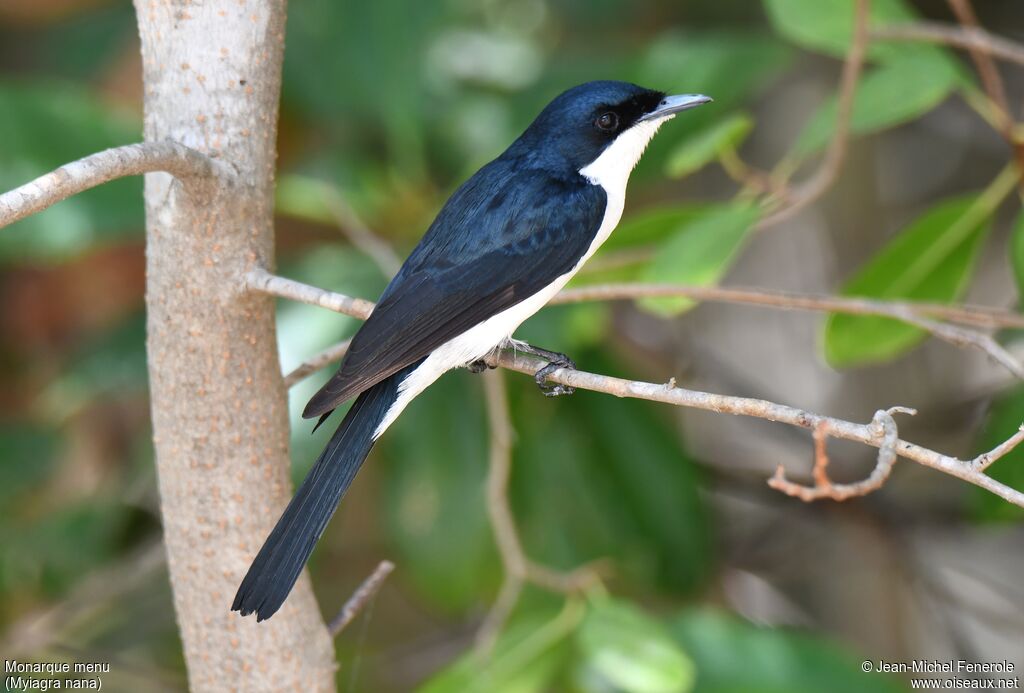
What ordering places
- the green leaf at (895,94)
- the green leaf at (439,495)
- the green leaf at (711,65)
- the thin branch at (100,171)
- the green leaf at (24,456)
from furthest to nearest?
the green leaf at (24,456) < the green leaf at (439,495) < the green leaf at (711,65) < the green leaf at (895,94) < the thin branch at (100,171)

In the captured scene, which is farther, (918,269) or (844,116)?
(918,269)

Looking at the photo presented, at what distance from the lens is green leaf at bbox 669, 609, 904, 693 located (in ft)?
9.32

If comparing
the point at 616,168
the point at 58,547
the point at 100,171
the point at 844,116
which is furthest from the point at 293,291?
the point at 58,547

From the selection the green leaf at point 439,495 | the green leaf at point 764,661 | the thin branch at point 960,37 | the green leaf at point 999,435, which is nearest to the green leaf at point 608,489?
the green leaf at point 439,495

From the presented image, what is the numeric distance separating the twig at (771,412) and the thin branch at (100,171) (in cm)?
23

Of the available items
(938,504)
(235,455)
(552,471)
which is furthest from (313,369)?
(938,504)

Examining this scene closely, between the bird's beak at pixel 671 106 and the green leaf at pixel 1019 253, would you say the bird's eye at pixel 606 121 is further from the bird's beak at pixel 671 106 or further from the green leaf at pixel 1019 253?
the green leaf at pixel 1019 253

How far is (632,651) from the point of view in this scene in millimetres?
2412

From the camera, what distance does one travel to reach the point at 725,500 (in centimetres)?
516

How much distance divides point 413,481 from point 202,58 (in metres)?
1.81

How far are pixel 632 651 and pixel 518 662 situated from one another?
30cm

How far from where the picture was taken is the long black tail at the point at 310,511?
66.9 inches

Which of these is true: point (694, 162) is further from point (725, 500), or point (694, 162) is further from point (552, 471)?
point (725, 500)

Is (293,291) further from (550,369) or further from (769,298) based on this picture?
(769,298)
